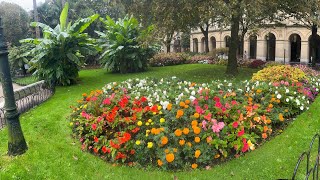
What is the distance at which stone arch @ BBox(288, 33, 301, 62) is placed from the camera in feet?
104

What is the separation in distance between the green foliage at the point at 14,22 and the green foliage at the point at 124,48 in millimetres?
19117

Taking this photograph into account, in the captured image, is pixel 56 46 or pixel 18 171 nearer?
pixel 18 171

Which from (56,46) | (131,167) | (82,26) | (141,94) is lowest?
(131,167)

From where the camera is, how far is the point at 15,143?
5.25m

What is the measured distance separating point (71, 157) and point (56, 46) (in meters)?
9.05

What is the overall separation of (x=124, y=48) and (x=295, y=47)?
2249 centimetres

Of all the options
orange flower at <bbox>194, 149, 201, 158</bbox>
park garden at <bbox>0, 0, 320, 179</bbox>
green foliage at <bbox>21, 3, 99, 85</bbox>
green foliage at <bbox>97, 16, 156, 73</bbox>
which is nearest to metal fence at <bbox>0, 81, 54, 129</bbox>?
park garden at <bbox>0, 0, 320, 179</bbox>

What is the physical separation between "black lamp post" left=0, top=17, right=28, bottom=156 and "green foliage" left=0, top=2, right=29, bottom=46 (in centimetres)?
3118

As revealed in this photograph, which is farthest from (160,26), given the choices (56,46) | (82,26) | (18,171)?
(18,171)

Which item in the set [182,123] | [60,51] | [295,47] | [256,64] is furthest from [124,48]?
[295,47]

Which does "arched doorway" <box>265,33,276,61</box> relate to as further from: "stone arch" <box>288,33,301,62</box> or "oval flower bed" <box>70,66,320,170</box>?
"oval flower bed" <box>70,66,320,170</box>

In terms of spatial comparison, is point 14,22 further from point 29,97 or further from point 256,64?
point 256,64

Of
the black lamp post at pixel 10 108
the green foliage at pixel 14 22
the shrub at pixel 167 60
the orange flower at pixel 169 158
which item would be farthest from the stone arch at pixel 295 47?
the black lamp post at pixel 10 108

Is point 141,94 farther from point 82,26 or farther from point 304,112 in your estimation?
point 82,26
